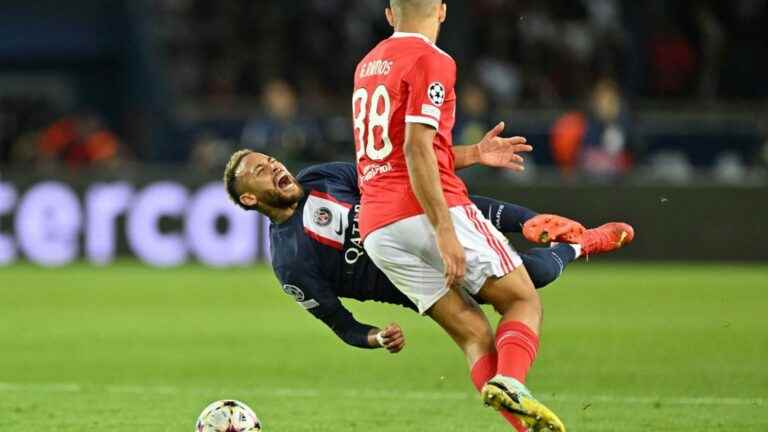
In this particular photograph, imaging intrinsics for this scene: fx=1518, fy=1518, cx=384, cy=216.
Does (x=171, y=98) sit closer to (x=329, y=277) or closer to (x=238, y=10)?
(x=238, y=10)

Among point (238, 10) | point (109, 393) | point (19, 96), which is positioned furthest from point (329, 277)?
point (19, 96)

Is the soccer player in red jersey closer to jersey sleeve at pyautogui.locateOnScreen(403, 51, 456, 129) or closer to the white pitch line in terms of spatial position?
jersey sleeve at pyautogui.locateOnScreen(403, 51, 456, 129)

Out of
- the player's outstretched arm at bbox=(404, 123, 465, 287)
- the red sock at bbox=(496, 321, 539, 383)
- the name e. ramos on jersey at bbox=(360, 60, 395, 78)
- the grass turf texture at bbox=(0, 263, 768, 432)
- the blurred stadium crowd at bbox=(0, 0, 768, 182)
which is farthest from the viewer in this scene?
the blurred stadium crowd at bbox=(0, 0, 768, 182)

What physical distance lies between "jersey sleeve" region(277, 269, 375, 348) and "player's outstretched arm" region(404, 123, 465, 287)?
972mm

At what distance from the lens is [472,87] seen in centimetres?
1878

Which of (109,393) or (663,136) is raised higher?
(109,393)

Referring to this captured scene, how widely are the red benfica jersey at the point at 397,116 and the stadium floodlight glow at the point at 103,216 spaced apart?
11833 mm

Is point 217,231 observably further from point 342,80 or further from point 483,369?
point 483,369

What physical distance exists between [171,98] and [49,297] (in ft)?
26.9

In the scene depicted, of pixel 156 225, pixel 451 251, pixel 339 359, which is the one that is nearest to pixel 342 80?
pixel 156 225

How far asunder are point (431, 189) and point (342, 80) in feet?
56.2

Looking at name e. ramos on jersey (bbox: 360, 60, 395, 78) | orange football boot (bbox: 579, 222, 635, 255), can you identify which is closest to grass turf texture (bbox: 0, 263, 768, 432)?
orange football boot (bbox: 579, 222, 635, 255)

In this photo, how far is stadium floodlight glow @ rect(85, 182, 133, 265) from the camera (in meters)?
17.8

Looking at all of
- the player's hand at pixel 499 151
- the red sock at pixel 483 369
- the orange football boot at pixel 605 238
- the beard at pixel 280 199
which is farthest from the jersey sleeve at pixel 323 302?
the orange football boot at pixel 605 238
